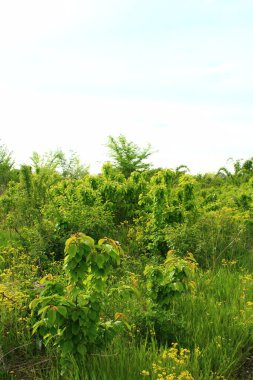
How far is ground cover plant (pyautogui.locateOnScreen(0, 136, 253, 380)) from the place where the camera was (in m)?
3.72

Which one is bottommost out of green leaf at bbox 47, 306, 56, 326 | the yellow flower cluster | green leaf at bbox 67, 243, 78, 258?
the yellow flower cluster

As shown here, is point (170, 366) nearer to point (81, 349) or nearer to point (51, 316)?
point (81, 349)

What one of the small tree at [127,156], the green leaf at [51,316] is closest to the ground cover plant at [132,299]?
the green leaf at [51,316]

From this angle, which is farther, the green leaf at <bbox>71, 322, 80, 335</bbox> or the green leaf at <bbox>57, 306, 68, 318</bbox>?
the green leaf at <bbox>71, 322, 80, 335</bbox>

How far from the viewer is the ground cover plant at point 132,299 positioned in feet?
12.2

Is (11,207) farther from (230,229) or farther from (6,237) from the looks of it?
(230,229)

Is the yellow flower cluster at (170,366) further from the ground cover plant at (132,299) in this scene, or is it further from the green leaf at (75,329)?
the green leaf at (75,329)

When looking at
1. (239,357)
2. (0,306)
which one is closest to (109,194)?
(0,306)

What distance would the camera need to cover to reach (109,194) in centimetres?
1005

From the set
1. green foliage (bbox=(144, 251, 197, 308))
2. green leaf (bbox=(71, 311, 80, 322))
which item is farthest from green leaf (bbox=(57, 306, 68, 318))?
green foliage (bbox=(144, 251, 197, 308))

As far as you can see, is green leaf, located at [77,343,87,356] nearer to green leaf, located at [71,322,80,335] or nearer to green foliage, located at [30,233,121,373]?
green foliage, located at [30,233,121,373]

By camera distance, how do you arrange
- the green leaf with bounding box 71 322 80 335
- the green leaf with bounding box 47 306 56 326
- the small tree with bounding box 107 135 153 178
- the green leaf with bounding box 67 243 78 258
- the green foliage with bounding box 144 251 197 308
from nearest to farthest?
the green leaf with bounding box 47 306 56 326 → the green leaf with bounding box 67 243 78 258 → the green leaf with bounding box 71 322 80 335 → the green foliage with bounding box 144 251 197 308 → the small tree with bounding box 107 135 153 178

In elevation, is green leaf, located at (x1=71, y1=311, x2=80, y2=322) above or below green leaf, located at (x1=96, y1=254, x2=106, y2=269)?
below

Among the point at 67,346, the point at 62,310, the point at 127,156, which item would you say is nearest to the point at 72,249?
the point at 62,310
